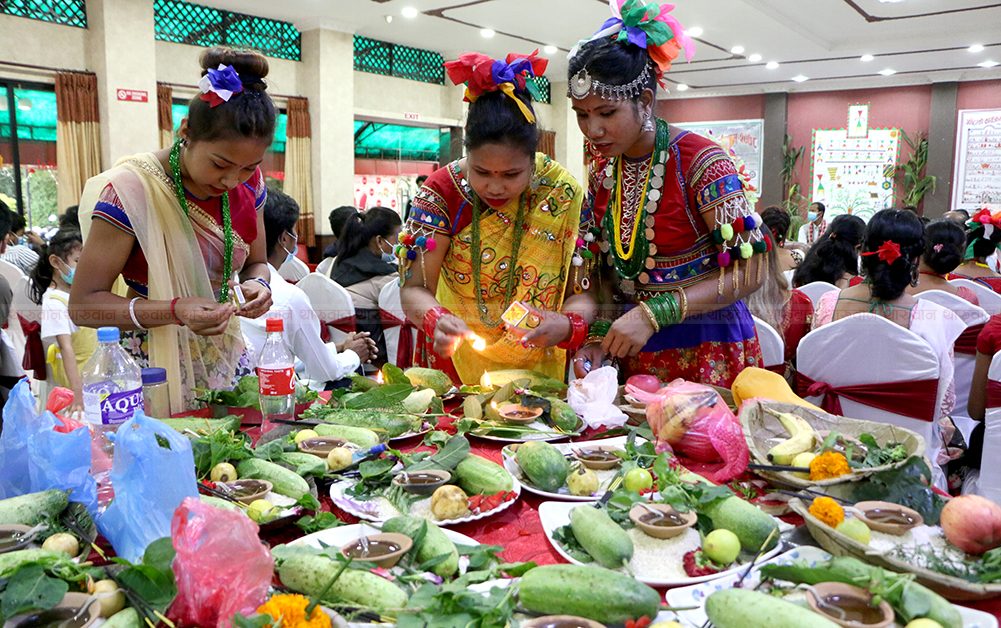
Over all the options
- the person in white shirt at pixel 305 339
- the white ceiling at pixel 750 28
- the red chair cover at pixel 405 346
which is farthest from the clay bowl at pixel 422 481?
the white ceiling at pixel 750 28

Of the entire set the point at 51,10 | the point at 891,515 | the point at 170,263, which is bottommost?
the point at 891,515

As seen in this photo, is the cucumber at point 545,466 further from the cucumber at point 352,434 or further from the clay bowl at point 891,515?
the clay bowl at point 891,515

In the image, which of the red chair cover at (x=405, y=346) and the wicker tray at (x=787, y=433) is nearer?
the wicker tray at (x=787, y=433)

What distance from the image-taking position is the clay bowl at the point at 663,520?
999mm

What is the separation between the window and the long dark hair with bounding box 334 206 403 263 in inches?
175

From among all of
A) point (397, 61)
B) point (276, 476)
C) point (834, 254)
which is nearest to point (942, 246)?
point (834, 254)

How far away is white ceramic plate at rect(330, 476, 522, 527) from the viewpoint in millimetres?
1083

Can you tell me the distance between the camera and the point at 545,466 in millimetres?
1215

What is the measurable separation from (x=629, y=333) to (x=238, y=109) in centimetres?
116

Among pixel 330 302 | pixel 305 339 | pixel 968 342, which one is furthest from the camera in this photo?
pixel 330 302

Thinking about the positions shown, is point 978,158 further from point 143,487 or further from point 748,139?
point 143,487

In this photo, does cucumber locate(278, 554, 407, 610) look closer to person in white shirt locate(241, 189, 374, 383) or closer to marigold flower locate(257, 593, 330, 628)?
marigold flower locate(257, 593, 330, 628)

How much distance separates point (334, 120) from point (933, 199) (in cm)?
965

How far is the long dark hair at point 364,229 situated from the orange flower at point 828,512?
3.52m
